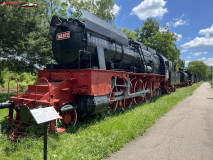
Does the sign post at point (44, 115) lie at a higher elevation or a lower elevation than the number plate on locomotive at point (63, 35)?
lower

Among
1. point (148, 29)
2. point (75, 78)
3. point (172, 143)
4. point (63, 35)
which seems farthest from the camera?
point (148, 29)

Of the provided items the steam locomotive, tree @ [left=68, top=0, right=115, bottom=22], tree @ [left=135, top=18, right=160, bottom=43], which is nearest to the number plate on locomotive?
the steam locomotive

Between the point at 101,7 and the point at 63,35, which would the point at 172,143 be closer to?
the point at 63,35

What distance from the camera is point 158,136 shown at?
4.29 meters

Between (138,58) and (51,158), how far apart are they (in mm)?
6339

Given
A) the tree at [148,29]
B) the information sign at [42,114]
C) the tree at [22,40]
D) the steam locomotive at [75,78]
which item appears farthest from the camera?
the tree at [148,29]

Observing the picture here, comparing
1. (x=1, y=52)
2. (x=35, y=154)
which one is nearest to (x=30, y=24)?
(x=1, y=52)

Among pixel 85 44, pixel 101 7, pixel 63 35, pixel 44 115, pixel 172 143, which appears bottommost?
pixel 172 143

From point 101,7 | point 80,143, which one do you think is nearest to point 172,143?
point 80,143

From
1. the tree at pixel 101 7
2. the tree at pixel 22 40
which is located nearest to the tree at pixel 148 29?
the tree at pixel 101 7

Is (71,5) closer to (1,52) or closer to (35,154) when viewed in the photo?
(1,52)

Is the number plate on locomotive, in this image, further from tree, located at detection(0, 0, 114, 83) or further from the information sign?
tree, located at detection(0, 0, 114, 83)

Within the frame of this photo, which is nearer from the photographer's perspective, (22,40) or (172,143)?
(172,143)

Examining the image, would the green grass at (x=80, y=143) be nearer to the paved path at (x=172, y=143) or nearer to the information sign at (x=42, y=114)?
the paved path at (x=172, y=143)
